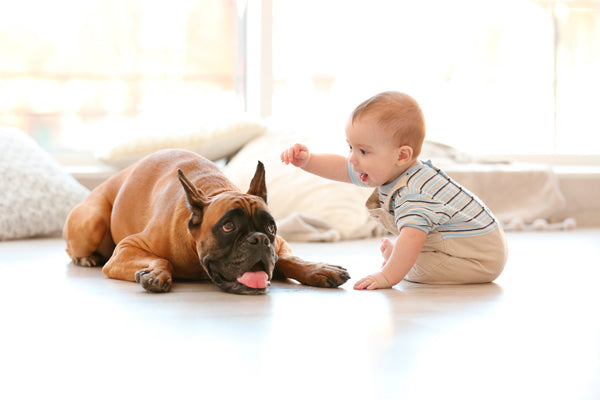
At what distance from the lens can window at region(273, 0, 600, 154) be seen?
13.7 ft

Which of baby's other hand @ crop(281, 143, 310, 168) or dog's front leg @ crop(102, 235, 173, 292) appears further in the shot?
baby's other hand @ crop(281, 143, 310, 168)

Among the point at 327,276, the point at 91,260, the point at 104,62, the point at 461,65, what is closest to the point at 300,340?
the point at 327,276

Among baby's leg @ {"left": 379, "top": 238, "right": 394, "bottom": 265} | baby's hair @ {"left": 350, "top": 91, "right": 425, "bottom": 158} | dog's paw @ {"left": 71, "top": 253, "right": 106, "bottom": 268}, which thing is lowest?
dog's paw @ {"left": 71, "top": 253, "right": 106, "bottom": 268}

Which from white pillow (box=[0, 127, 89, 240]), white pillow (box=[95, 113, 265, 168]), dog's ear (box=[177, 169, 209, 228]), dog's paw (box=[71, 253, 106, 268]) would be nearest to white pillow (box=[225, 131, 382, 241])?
white pillow (box=[95, 113, 265, 168])

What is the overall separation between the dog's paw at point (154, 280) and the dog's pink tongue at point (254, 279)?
18cm

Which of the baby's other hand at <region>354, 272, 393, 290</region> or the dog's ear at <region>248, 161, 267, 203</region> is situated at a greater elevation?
the dog's ear at <region>248, 161, 267, 203</region>

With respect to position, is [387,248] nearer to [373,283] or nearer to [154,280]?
[373,283]

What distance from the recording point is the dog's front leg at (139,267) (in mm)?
1718

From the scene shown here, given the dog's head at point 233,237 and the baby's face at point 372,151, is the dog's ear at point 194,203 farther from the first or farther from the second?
the baby's face at point 372,151

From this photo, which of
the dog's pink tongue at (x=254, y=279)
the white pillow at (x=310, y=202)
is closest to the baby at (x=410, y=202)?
the dog's pink tongue at (x=254, y=279)

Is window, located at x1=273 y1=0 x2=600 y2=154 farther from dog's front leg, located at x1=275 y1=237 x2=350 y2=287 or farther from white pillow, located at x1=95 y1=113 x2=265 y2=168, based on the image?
dog's front leg, located at x1=275 y1=237 x2=350 y2=287

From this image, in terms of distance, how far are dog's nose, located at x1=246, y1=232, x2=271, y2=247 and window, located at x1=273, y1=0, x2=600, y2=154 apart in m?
2.49

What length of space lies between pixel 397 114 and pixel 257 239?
18.1 inches

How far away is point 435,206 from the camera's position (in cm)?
179
